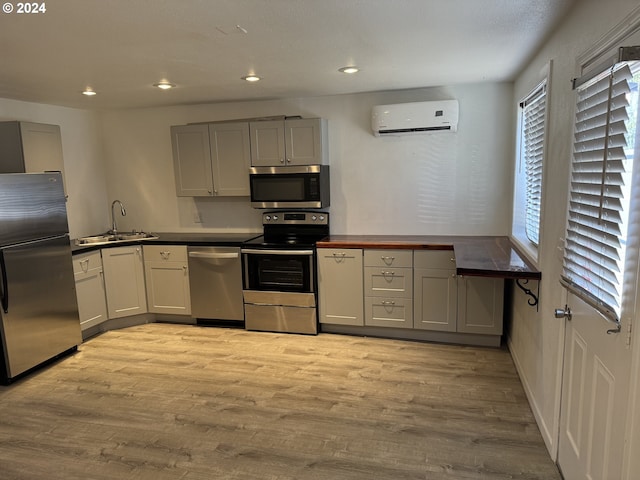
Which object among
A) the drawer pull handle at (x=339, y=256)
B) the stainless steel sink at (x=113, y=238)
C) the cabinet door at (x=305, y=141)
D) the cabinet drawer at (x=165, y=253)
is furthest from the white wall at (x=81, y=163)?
the drawer pull handle at (x=339, y=256)

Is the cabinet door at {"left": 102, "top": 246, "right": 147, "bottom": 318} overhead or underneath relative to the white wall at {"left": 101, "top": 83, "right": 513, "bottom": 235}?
underneath

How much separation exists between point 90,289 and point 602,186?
13.7ft

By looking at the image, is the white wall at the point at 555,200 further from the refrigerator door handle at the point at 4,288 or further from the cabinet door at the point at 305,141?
the refrigerator door handle at the point at 4,288

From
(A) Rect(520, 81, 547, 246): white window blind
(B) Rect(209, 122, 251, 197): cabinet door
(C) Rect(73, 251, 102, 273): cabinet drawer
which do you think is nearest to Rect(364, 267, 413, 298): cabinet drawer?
(A) Rect(520, 81, 547, 246): white window blind

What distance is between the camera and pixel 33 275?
3352 mm

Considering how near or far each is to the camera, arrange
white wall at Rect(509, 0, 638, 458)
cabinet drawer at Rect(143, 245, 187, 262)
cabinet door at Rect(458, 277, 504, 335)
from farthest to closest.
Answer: cabinet drawer at Rect(143, 245, 187, 262)
cabinet door at Rect(458, 277, 504, 335)
white wall at Rect(509, 0, 638, 458)

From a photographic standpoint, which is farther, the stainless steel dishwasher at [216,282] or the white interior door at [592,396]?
the stainless steel dishwasher at [216,282]

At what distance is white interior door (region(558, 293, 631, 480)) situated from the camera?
4.89ft

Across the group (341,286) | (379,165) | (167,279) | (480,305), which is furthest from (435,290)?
(167,279)

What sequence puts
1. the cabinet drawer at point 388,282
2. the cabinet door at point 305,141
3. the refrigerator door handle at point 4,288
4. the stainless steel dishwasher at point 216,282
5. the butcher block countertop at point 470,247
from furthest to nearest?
the stainless steel dishwasher at point 216,282 → the cabinet door at point 305,141 → the cabinet drawer at point 388,282 → the refrigerator door handle at point 4,288 → the butcher block countertop at point 470,247

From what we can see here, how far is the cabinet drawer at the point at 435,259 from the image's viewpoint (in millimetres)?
3693

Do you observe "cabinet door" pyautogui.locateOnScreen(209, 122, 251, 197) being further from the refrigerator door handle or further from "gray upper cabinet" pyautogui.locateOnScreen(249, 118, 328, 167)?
the refrigerator door handle

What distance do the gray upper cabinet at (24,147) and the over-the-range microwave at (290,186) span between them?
6.03 feet

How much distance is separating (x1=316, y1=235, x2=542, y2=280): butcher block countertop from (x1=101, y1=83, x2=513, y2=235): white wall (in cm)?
20
